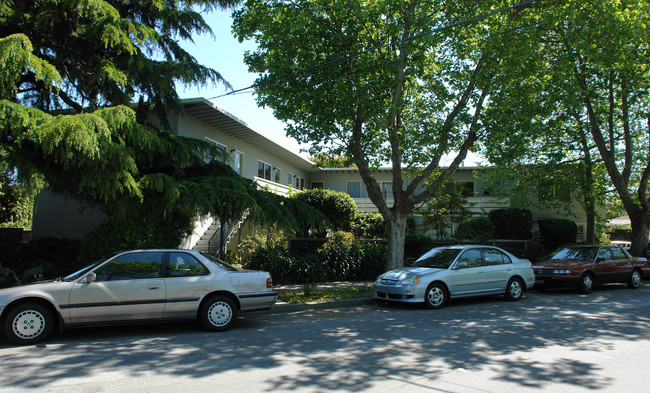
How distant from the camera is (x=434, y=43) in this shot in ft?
40.0

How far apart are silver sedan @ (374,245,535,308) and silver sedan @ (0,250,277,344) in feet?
11.7

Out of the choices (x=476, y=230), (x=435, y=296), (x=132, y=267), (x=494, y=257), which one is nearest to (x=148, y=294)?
(x=132, y=267)

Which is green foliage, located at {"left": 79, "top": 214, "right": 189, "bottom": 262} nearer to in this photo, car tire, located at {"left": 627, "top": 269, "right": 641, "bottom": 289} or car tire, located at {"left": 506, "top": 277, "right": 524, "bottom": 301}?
car tire, located at {"left": 506, "top": 277, "right": 524, "bottom": 301}

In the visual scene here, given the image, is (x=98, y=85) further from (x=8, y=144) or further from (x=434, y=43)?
(x=434, y=43)

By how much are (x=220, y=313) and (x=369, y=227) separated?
1450cm

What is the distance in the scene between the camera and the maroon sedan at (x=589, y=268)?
13.4m

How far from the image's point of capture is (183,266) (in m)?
7.94

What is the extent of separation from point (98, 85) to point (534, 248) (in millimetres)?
19397


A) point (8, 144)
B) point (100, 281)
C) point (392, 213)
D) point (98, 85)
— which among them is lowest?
point (100, 281)

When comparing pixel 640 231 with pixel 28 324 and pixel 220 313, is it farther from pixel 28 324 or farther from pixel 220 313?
pixel 28 324

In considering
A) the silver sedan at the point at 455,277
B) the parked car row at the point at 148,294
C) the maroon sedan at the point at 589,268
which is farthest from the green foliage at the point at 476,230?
the parked car row at the point at 148,294

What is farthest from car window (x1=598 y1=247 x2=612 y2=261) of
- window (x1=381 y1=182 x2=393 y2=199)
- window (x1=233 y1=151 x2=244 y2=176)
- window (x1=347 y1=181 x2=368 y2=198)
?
window (x1=347 y1=181 x2=368 y2=198)

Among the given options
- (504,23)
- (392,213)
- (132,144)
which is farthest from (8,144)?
(504,23)

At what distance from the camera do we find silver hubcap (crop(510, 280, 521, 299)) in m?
11.9
